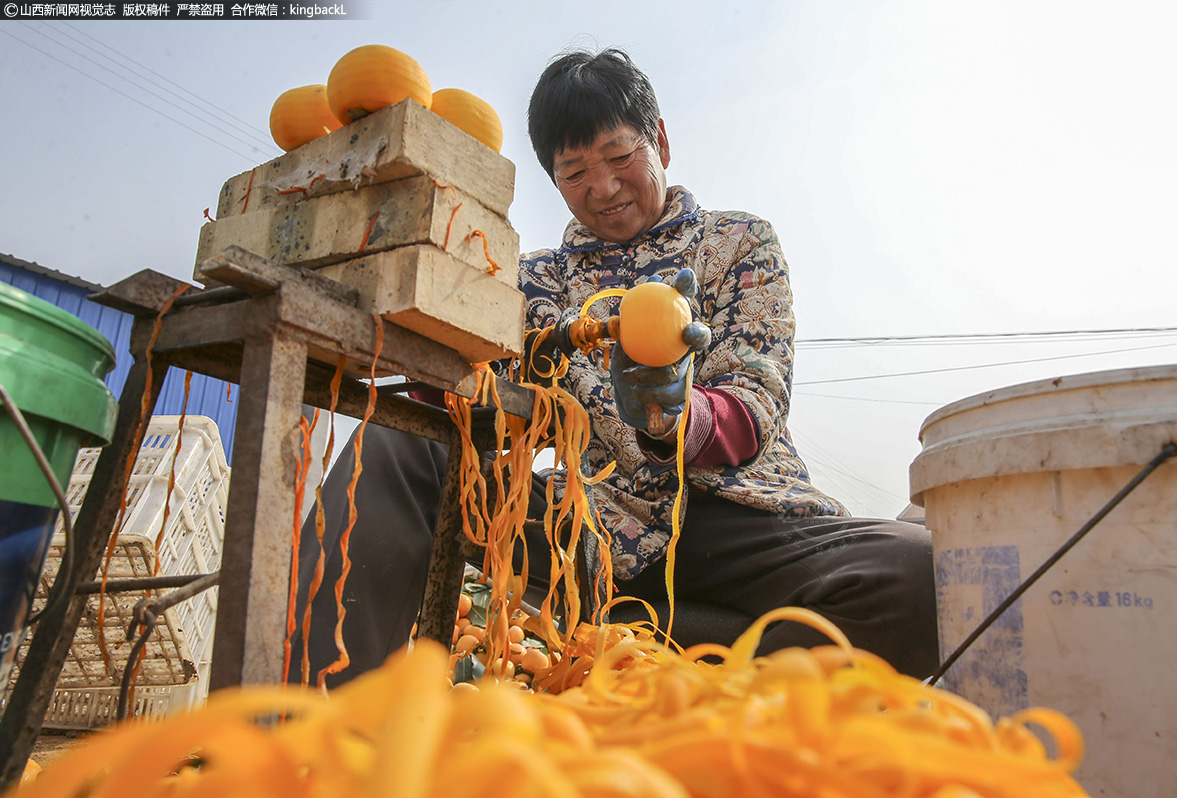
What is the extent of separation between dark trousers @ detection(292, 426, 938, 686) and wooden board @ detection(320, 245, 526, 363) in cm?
75

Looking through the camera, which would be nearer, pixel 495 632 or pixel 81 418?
pixel 81 418

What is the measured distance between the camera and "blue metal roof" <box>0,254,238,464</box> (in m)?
9.49

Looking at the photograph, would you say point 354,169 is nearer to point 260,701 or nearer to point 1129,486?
point 260,701

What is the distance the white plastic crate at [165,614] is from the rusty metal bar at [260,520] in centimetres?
186

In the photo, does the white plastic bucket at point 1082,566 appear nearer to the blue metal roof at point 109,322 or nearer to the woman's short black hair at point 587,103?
the woman's short black hair at point 587,103

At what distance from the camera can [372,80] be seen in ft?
4.29

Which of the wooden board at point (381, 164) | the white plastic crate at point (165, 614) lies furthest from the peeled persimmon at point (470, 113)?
the white plastic crate at point (165, 614)

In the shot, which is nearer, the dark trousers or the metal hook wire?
the metal hook wire

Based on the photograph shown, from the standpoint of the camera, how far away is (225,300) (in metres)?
1.20

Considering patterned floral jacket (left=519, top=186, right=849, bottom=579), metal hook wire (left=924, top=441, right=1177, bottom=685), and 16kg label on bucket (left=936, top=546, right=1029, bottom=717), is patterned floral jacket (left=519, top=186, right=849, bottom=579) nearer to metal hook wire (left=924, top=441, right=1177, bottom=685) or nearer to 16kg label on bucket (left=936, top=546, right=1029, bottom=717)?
16kg label on bucket (left=936, top=546, right=1029, bottom=717)

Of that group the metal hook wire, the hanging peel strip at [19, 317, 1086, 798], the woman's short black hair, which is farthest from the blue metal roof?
the hanging peel strip at [19, 317, 1086, 798]

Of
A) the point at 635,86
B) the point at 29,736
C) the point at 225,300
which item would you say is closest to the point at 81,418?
the point at 225,300

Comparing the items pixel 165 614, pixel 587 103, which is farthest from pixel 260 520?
pixel 165 614

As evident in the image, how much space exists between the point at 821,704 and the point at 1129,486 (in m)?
0.86
